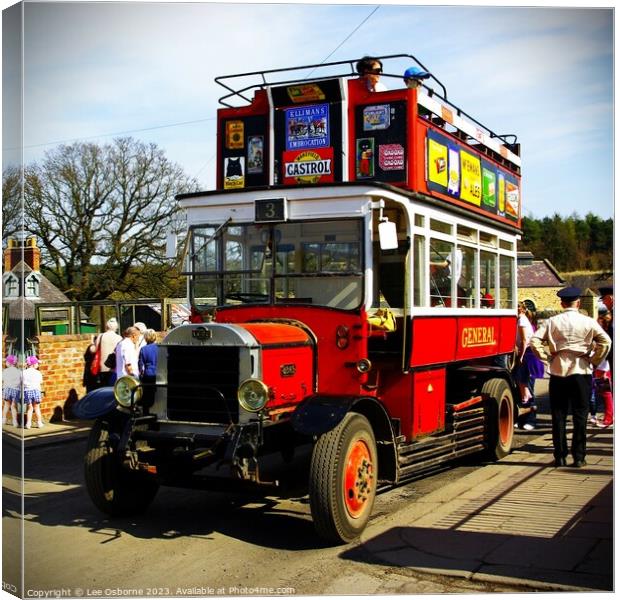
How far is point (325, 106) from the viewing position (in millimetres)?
7805

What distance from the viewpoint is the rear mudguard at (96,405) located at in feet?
23.5

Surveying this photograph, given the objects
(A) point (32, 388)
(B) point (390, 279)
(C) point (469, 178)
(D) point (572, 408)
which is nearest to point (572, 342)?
(D) point (572, 408)

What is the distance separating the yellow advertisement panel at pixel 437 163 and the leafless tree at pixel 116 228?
16674 millimetres

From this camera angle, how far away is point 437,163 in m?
8.34

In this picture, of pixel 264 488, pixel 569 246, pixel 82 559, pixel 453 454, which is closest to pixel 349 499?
pixel 264 488

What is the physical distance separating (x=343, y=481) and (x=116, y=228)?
23082 mm

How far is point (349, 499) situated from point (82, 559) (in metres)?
1.97

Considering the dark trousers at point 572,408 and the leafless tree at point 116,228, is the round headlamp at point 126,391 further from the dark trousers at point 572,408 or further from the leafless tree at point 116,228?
the leafless tree at point 116,228

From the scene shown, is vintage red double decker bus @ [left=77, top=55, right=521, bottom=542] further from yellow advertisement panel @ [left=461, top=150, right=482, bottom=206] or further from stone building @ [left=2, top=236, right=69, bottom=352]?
stone building @ [left=2, top=236, right=69, bottom=352]

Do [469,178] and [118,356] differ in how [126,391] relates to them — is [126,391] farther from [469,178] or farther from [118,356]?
[118,356]

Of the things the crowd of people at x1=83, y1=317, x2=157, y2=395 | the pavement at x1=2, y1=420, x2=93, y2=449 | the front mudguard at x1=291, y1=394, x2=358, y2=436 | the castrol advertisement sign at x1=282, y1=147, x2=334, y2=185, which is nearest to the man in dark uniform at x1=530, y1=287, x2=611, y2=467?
the castrol advertisement sign at x1=282, y1=147, x2=334, y2=185

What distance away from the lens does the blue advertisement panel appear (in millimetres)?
7797

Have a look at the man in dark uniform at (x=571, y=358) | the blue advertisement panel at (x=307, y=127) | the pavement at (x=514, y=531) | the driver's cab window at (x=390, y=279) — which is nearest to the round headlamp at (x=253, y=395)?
the pavement at (x=514, y=531)

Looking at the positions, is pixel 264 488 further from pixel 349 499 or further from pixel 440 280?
pixel 440 280
